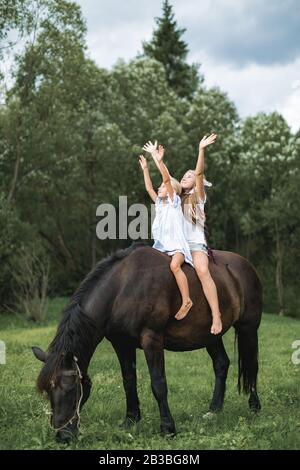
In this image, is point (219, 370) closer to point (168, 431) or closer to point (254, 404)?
point (254, 404)

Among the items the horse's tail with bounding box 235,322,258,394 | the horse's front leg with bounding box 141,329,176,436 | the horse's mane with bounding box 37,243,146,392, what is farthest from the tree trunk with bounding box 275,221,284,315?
the horse's mane with bounding box 37,243,146,392

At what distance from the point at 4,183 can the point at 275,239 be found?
39.6ft

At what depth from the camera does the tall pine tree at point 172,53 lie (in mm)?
38844

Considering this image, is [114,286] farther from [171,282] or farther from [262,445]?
[262,445]

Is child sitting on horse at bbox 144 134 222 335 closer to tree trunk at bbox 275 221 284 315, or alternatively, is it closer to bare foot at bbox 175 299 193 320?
bare foot at bbox 175 299 193 320

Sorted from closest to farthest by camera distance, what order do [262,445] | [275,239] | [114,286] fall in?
[262,445], [114,286], [275,239]

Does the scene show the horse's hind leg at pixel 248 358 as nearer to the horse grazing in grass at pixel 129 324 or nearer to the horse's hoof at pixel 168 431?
the horse grazing in grass at pixel 129 324

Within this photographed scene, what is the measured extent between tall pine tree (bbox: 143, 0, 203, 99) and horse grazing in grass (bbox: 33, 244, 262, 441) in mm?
33153

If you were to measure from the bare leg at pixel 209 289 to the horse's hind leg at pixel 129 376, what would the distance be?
0.89 metres

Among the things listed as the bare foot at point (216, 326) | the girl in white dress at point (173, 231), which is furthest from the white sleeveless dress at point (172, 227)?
the bare foot at point (216, 326)

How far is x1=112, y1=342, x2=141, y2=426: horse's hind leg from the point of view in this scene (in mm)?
6203

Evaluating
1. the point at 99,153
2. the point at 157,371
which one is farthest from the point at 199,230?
the point at 99,153

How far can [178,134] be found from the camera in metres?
27.8
